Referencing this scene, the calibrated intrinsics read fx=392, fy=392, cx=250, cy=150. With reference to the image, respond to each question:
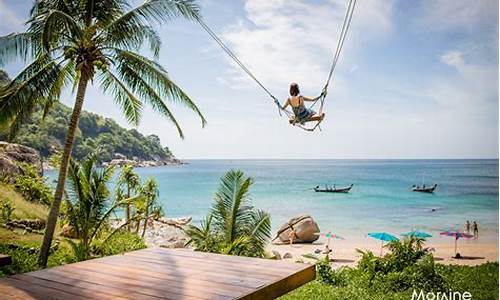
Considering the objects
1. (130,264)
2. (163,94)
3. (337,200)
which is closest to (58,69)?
(163,94)

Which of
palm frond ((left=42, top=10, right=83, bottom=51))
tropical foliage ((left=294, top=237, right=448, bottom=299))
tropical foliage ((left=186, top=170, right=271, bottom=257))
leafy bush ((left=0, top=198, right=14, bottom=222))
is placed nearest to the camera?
palm frond ((left=42, top=10, right=83, bottom=51))

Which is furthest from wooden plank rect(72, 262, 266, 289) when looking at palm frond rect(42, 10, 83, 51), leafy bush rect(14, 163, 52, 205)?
leafy bush rect(14, 163, 52, 205)

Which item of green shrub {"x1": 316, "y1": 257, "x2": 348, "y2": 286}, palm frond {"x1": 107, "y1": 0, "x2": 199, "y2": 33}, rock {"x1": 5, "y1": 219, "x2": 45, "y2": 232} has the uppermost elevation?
palm frond {"x1": 107, "y1": 0, "x2": 199, "y2": 33}

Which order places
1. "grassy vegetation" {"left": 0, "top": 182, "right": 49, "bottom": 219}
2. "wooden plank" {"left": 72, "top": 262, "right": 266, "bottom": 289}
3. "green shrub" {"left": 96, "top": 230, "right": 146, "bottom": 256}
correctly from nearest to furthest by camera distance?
"wooden plank" {"left": 72, "top": 262, "right": 266, "bottom": 289}
"green shrub" {"left": 96, "top": 230, "right": 146, "bottom": 256}
"grassy vegetation" {"left": 0, "top": 182, "right": 49, "bottom": 219}

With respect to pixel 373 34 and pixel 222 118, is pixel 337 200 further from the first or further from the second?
pixel 373 34

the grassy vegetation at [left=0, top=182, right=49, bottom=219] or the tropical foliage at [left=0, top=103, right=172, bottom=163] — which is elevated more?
the tropical foliage at [left=0, top=103, right=172, bottom=163]

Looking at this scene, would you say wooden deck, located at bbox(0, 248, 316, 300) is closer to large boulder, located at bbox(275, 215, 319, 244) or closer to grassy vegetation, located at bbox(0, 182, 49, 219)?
grassy vegetation, located at bbox(0, 182, 49, 219)

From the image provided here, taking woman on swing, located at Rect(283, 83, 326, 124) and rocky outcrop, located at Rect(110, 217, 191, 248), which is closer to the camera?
woman on swing, located at Rect(283, 83, 326, 124)

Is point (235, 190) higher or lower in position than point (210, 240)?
higher

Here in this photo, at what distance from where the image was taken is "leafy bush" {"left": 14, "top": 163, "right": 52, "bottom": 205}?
7023mm

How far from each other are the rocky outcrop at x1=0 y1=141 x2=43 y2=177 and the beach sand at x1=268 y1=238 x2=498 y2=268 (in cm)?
579

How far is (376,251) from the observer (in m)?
10.1

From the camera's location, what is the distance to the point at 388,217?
1970 centimetres

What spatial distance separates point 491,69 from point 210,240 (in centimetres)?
437
